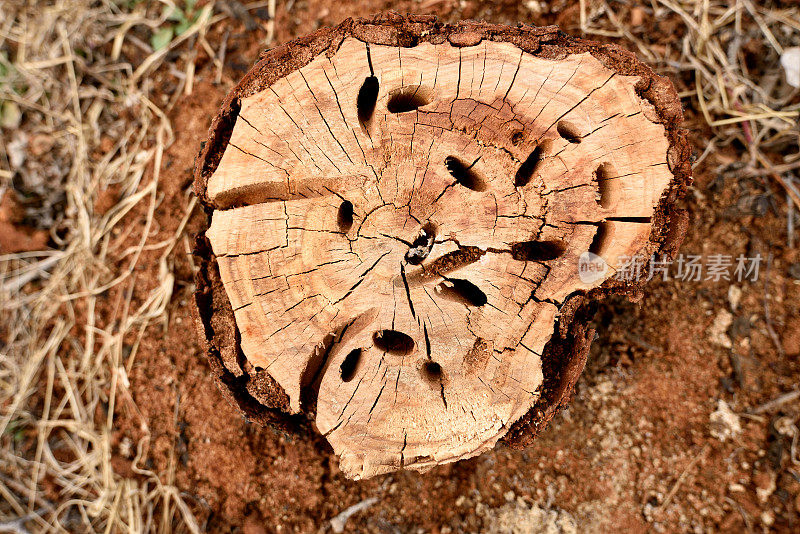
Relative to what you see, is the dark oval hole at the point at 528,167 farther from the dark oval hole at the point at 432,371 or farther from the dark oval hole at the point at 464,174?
the dark oval hole at the point at 432,371

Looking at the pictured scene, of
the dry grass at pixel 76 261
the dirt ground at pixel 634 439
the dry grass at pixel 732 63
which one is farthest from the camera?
the dry grass at pixel 76 261

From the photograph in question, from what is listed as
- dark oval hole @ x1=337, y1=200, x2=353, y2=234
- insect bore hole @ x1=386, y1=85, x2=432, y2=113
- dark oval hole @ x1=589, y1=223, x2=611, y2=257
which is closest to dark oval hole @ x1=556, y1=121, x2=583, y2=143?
dark oval hole @ x1=589, y1=223, x2=611, y2=257

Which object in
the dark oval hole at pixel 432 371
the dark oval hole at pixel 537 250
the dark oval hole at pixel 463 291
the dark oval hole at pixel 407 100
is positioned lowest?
the dark oval hole at pixel 432 371

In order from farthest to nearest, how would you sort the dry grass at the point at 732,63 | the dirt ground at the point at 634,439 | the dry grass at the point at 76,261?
the dry grass at the point at 76,261 → the dry grass at the point at 732,63 → the dirt ground at the point at 634,439

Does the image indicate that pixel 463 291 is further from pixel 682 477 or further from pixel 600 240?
pixel 682 477

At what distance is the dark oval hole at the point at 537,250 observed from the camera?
1.48 m

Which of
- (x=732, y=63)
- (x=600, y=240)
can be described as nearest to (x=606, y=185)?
(x=600, y=240)

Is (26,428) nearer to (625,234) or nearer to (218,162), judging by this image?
(218,162)

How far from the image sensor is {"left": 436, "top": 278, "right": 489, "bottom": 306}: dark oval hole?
1.48m

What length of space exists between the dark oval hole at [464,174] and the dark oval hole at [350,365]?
0.57 metres

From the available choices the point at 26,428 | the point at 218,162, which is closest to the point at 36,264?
the point at 26,428

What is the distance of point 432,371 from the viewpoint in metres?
1.52

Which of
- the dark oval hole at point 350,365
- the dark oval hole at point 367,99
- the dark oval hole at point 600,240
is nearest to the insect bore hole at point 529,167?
the dark oval hole at point 600,240

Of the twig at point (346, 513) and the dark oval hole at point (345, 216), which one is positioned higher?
the dark oval hole at point (345, 216)
